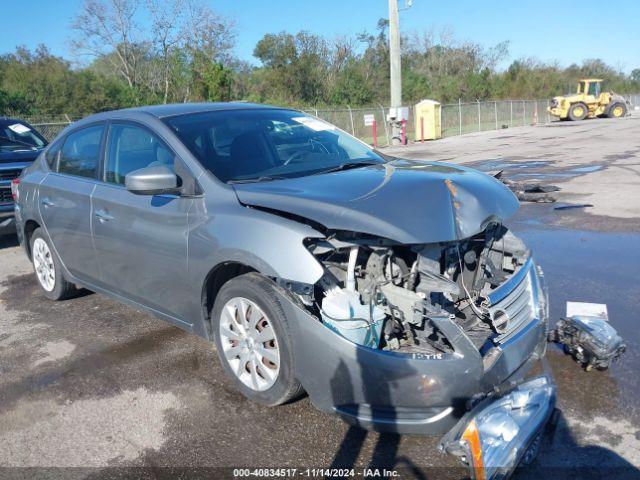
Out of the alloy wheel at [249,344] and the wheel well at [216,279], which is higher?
the wheel well at [216,279]

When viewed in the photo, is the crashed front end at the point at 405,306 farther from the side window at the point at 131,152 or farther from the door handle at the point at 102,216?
the door handle at the point at 102,216

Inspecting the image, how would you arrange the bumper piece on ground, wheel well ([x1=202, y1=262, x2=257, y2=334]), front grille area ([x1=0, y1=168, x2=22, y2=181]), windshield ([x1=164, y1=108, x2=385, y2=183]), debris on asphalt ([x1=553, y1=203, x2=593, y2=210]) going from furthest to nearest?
debris on asphalt ([x1=553, y1=203, x2=593, y2=210]), front grille area ([x1=0, y1=168, x2=22, y2=181]), windshield ([x1=164, y1=108, x2=385, y2=183]), wheel well ([x1=202, y1=262, x2=257, y2=334]), the bumper piece on ground

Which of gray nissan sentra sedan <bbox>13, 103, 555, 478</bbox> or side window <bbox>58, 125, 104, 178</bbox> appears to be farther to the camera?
side window <bbox>58, 125, 104, 178</bbox>

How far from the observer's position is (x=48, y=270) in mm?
5387

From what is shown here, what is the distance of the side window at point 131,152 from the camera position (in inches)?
154

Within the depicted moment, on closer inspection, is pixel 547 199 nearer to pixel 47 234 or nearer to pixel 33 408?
pixel 47 234

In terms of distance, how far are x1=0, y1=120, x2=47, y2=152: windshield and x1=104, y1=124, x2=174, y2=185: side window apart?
5.05 m

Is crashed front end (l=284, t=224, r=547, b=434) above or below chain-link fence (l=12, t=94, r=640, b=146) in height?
below

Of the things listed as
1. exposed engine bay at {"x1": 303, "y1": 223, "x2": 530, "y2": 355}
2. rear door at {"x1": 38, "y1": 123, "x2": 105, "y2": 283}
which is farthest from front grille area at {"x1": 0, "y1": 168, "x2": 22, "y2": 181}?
exposed engine bay at {"x1": 303, "y1": 223, "x2": 530, "y2": 355}

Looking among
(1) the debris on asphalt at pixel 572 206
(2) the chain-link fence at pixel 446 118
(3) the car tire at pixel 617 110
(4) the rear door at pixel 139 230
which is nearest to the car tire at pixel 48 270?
(4) the rear door at pixel 139 230

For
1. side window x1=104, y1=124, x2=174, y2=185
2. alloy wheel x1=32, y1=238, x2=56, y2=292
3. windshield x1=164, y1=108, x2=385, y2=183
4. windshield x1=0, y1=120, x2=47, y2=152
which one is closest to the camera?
windshield x1=164, y1=108, x2=385, y2=183

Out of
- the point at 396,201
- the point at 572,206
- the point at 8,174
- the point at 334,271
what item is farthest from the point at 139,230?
the point at 572,206

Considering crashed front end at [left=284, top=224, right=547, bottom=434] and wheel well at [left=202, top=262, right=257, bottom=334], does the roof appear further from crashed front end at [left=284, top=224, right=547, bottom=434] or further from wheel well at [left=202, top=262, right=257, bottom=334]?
crashed front end at [left=284, top=224, right=547, bottom=434]

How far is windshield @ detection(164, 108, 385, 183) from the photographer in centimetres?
376
